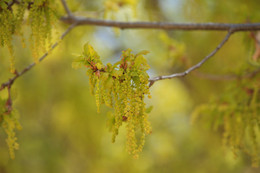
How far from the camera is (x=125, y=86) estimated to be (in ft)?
4.27

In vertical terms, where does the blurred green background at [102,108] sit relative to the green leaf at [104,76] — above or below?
above

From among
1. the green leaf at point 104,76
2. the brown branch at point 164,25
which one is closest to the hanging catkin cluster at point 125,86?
the green leaf at point 104,76

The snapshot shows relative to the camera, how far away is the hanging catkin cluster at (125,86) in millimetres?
1310

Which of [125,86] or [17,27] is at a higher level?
[17,27]

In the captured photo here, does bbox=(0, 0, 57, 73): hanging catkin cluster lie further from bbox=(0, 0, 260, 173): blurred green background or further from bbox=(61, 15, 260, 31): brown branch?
bbox=(0, 0, 260, 173): blurred green background

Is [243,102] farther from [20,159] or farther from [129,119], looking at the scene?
[20,159]

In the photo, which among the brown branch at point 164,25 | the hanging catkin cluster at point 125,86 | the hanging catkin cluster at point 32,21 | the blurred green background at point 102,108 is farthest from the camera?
the blurred green background at point 102,108

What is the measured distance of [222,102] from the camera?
8.87 feet

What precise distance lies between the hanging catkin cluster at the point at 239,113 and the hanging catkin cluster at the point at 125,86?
127 cm

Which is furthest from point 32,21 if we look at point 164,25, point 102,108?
point 102,108

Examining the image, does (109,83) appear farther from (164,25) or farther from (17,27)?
(164,25)

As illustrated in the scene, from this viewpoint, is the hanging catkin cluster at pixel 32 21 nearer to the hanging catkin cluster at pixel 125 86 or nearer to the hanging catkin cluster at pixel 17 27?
the hanging catkin cluster at pixel 17 27

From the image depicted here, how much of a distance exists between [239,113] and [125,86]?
5.20 ft

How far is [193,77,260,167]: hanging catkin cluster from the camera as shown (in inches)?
88.0
